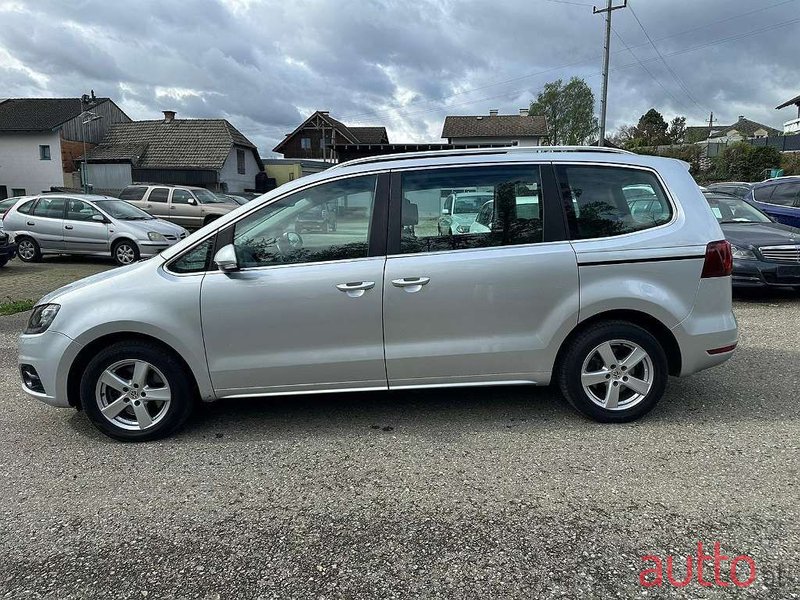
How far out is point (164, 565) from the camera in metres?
2.59

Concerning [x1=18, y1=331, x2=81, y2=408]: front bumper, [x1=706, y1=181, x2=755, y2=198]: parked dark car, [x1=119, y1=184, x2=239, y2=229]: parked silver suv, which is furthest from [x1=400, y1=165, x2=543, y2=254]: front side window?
[x1=119, y1=184, x2=239, y2=229]: parked silver suv

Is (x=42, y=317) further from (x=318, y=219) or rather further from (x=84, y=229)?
(x=84, y=229)

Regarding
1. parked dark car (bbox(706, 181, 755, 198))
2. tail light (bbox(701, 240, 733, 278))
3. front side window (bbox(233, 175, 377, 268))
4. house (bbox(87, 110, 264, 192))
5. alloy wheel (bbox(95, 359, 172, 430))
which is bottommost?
alloy wheel (bbox(95, 359, 172, 430))

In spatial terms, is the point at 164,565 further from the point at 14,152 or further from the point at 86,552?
the point at 14,152

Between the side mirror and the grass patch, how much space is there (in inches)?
245

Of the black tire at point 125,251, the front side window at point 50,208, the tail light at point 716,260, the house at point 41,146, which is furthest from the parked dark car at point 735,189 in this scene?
the house at point 41,146

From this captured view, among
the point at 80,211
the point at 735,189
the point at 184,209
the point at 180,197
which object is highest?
the point at 180,197

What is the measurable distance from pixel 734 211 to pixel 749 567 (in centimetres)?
854

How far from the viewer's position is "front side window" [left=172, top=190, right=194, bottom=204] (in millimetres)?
19453

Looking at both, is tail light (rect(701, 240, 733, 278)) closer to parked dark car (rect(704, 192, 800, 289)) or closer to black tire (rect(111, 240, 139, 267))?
parked dark car (rect(704, 192, 800, 289))

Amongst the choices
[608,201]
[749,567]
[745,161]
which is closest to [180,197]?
[608,201]

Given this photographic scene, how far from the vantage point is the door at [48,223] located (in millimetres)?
12898

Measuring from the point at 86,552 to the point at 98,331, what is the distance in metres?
1.48

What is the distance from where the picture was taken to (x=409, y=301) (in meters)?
3.69
